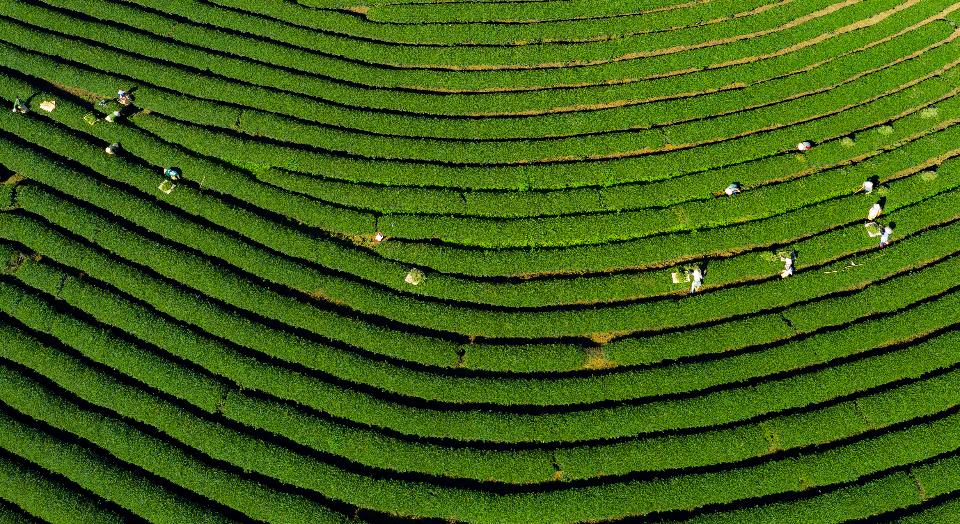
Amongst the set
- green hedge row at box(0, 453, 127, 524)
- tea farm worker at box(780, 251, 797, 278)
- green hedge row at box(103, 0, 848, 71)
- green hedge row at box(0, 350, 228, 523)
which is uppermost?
green hedge row at box(103, 0, 848, 71)

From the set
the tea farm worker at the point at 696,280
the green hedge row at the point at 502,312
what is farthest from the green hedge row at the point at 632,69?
the green hedge row at the point at 502,312

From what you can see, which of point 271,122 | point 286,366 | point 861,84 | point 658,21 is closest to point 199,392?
point 286,366

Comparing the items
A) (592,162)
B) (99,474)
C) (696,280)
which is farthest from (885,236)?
(99,474)

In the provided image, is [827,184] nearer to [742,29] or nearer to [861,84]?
[861,84]

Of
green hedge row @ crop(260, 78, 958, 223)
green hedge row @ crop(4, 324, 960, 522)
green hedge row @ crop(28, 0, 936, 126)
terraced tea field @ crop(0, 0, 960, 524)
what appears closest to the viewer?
Result: green hedge row @ crop(4, 324, 960, 522)

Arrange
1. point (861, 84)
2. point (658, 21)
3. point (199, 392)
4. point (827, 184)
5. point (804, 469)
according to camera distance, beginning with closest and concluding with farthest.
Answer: point (804, 469) → point (199, 392) → point (827, 184) → point (861, 84) → point (658, 21)

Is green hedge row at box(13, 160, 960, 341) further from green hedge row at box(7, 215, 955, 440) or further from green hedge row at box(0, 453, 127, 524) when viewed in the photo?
green hedge row at box(0, 453, 127, 524)

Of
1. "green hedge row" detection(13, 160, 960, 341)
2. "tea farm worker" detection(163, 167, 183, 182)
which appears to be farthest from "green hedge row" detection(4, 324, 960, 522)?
"tea farm worker" detection(163, 167, 183, 182)

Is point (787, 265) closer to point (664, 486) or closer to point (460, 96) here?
point (664, 486)
